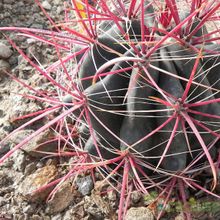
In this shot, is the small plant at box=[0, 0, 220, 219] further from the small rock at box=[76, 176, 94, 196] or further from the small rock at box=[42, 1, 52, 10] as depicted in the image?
the small rock at box=[42, 1, 52, 10]

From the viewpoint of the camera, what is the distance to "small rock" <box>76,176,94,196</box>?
125 cm

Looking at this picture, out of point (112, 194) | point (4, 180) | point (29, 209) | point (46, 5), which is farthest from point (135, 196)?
point (46, 5)

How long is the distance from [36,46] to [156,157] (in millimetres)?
883

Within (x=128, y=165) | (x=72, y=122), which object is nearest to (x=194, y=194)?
(x=128, y=165)

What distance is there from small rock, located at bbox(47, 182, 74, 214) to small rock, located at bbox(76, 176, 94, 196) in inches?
1.2

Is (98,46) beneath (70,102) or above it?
above

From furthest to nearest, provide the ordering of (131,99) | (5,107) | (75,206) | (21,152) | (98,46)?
(5,107)
(21,152)
(75,206)
(98,46)
(131,99)

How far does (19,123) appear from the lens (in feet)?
4.81

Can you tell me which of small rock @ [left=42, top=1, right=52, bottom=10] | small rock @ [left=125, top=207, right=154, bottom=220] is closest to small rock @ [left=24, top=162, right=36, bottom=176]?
small rock @ [left=125, top=207, right=154, bottom=220]

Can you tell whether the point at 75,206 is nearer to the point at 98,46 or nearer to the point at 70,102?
the point at 70,102

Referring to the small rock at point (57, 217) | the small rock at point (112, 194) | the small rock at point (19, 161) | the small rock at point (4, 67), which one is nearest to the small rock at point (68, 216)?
the small rock at point (57, 217)

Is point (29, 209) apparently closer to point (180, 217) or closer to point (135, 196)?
point (135, 196)

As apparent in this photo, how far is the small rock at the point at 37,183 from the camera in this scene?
49.1 inches

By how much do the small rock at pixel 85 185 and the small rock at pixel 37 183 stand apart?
0.08 meters
